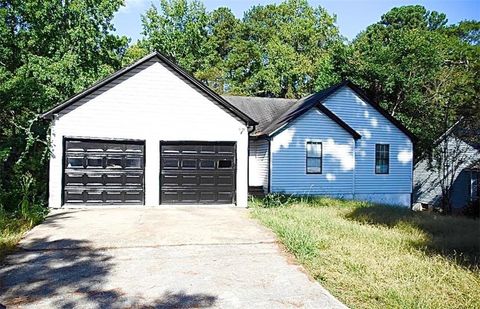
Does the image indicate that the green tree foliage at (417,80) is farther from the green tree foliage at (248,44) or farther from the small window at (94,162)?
the small window at (94,162)

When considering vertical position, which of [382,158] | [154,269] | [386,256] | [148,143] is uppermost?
[148,143]

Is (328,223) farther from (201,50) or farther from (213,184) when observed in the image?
(201,50)

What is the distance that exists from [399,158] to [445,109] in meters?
5.69

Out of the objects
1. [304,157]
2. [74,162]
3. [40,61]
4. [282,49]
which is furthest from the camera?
[282,49]

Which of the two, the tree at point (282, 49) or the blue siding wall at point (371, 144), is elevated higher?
the tree at point (282, 49)

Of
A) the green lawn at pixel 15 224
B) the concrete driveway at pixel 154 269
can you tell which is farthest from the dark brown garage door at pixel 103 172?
the concrete driveway at pixel 154 269

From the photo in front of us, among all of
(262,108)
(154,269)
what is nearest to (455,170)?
(262,108)

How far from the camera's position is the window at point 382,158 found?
20.2 meters

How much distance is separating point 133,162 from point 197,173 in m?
2.23

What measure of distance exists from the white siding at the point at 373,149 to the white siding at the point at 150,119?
26.6 ft

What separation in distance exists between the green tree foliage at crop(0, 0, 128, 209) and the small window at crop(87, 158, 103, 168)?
88.8 inches

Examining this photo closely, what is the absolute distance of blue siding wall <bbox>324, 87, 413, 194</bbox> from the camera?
1972 cm

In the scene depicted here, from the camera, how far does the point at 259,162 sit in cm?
1895

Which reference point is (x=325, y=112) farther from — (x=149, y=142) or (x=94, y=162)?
(x=94, y=162)
